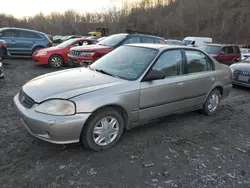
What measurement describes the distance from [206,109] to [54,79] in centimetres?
332

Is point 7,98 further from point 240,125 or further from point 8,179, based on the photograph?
point 240,125

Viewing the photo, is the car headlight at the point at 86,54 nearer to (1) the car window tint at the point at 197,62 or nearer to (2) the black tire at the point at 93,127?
(1) the car window tint at the point at 197,62

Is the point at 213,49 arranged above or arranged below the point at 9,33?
below

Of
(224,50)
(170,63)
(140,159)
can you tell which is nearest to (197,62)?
(170,63)

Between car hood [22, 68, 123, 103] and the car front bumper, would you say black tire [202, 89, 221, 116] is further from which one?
the car front bumper

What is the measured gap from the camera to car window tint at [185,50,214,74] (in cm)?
424

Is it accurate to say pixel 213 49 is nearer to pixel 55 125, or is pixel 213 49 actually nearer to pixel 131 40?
pixel 131 40

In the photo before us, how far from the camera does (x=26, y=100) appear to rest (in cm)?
304

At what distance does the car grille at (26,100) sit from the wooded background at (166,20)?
37.7 metres

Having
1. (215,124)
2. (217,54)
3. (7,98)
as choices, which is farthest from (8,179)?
(217,54)

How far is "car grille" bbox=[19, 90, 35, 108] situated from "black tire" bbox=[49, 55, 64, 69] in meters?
6.74

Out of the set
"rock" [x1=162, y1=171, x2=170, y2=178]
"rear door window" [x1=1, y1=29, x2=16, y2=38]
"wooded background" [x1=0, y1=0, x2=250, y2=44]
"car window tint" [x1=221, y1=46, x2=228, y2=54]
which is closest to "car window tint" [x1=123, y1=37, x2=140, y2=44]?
"car window tint" [x1=221, y1=46, x2=228, y2=54]

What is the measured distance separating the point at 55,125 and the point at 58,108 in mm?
225

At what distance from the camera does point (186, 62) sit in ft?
13.6
